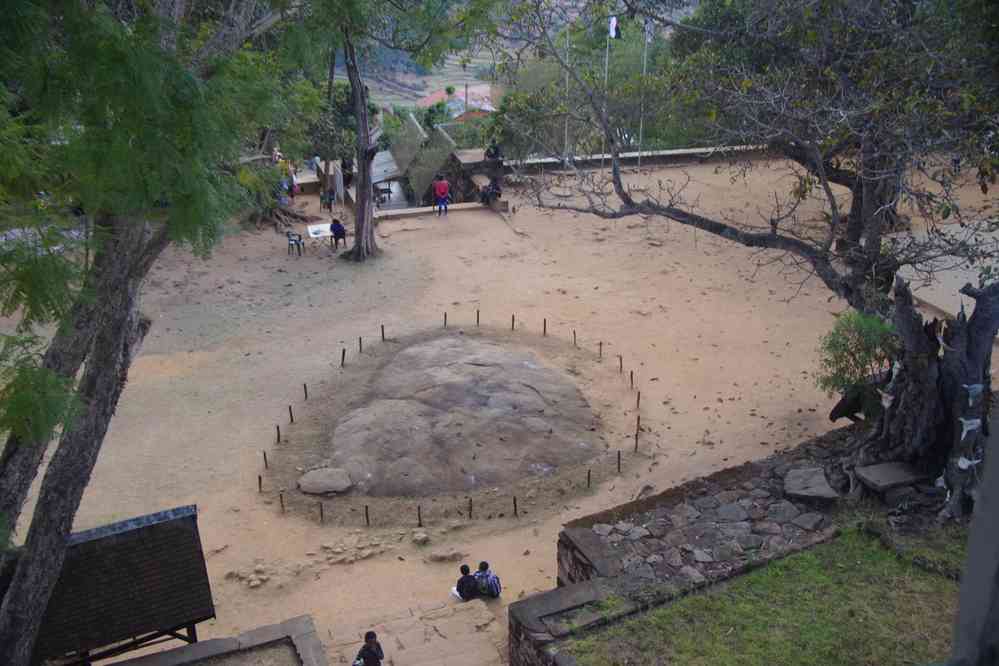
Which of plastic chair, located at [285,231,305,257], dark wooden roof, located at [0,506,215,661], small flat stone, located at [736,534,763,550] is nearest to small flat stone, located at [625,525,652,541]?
small flat stone, located at [736,534,763,550]

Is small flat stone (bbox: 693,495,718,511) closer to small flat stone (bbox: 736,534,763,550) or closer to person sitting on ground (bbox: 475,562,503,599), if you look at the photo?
small flat stone (bbox: 736,534,763,550)

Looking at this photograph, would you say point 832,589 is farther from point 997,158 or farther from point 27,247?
point 27,247

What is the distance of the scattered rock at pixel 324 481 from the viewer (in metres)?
12.2

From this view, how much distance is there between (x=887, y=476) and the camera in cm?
959

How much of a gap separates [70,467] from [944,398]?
8.26 meters

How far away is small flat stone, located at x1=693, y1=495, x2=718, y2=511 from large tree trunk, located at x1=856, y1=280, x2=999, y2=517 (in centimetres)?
162

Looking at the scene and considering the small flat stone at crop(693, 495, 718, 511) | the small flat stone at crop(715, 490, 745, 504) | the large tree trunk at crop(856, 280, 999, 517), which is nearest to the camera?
the large tree trunk at crop(856, 280, 999, 517)

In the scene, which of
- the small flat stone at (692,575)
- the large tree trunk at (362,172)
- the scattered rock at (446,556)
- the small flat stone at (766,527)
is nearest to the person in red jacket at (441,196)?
the large tree trunk at (362,172)

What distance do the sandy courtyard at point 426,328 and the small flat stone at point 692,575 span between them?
7.63 feet

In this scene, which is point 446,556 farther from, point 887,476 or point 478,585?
point 887,476

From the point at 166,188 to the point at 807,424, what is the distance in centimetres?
955

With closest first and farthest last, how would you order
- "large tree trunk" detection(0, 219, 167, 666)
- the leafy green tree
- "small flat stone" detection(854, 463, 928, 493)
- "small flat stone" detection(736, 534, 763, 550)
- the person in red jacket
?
the leafy green tree
"large tree trunk" detection(0, 219, 167, 666)
"small flat stone" detection(736, 534, 763, 550)
"small flat stone" detection(854, 463, 928, 493)
the person in red jacket

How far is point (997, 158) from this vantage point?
891 cm

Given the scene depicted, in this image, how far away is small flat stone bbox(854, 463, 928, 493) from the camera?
9484 millimetres
